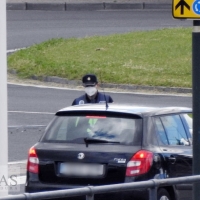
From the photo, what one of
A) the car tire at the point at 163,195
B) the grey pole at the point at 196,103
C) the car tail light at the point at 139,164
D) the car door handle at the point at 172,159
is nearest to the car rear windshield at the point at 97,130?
the car tail light at the point at 139,164

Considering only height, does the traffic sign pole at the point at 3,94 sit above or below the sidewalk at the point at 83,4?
below

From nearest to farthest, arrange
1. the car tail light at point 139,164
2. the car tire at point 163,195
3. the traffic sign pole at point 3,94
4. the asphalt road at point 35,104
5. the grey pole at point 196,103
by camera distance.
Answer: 1. the traffic sign pole at point 3,94
2. the grey pole at point 196,103
3. the car tire at point 163,195
4. the car tail light at point 139,164
5. the asphalt road at point 35,104

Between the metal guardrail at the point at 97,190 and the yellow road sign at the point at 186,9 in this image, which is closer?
the metal guardrail at the point at 97,190

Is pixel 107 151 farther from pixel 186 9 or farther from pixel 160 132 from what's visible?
pixel 186 9

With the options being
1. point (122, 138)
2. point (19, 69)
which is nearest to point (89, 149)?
point (122, 138)

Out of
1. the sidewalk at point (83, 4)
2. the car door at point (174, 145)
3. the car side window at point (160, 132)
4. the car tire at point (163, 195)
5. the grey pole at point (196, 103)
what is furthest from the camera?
the sidewalk at point (83, 4)

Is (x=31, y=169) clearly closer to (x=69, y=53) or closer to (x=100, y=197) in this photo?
(x=100, y=197)

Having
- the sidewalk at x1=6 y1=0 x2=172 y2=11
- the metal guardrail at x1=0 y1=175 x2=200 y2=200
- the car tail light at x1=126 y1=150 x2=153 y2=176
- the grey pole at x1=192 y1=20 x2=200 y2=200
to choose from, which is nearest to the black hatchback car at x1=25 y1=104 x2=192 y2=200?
the car tail light at x1=126 y1=150 x2=153 y2=176

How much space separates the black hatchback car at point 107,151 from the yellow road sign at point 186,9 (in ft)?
5.30

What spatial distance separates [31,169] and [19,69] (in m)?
16.6

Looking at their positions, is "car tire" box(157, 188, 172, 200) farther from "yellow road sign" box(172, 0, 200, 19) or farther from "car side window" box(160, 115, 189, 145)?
"yellow road sign" box(172, 0, 200, 19)

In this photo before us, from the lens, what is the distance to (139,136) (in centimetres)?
812

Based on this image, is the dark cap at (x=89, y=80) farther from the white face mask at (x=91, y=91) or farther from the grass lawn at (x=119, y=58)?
the grass lawn at (x=119, y=58)

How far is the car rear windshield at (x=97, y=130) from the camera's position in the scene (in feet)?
26.6
